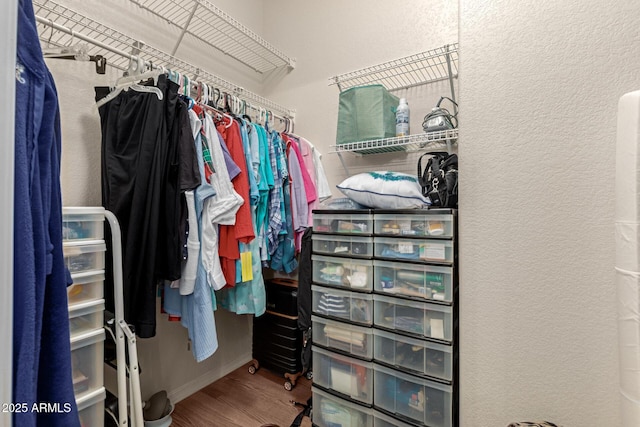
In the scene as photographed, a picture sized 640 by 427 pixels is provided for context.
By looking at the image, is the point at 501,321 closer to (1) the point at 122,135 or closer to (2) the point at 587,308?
(2) the point at 587,308

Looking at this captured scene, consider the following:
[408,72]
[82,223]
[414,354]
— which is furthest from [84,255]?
[408,72]

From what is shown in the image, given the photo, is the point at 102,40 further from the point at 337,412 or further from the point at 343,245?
the point at 337,412

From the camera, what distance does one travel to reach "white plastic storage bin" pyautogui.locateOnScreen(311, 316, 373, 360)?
4.00ft

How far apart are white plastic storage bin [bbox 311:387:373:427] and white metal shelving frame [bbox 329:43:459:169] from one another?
48.4 inches

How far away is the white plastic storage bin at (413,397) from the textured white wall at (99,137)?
1.21 meters

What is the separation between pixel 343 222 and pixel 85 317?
3.29 ft

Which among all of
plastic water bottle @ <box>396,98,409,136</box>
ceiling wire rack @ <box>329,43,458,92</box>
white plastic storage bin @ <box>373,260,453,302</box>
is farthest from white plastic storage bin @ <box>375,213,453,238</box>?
ceiling wire rack @ <box>329,43,458,92</box>

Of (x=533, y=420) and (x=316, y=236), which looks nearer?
(x=533, y=420)

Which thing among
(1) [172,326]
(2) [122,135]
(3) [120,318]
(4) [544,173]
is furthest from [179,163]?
(4) [544,173]

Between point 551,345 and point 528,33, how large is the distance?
3.10 ft

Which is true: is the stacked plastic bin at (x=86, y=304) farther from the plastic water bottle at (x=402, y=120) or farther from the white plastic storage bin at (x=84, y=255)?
the plastic water bottle at (x=402, y=120)

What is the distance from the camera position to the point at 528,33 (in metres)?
0.89

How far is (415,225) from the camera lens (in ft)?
3.78

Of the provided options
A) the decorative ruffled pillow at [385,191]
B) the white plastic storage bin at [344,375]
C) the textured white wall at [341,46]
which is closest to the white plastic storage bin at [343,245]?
the decorative ruffled pillow at [385,191]
